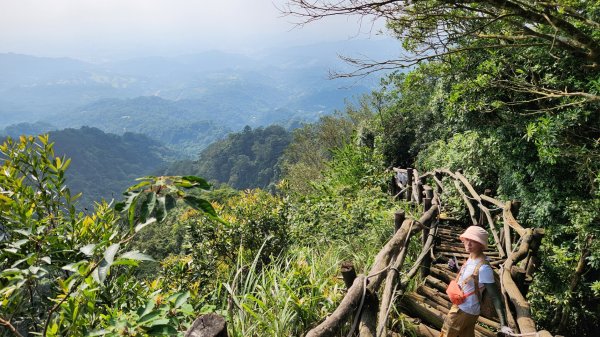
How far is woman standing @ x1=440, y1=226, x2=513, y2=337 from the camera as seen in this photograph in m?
2.89

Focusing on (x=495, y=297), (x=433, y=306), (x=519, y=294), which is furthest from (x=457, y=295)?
(x=433, y=306)

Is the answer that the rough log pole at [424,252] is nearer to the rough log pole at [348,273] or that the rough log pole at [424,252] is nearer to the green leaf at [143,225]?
the rough log pole at [348,273]

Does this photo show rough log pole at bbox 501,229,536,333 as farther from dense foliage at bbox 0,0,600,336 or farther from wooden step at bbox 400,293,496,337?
dense foliage at bbox 0,0,600,336

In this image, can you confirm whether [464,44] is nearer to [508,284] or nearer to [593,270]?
[593,270]

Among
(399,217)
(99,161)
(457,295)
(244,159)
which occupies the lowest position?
(99,161)

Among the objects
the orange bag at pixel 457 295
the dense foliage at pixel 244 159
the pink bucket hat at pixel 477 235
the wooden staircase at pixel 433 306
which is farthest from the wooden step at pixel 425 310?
the dense foliage at pixel 244 159

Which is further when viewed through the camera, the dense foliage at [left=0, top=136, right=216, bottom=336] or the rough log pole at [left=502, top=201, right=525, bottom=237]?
the rough log pole at [left=502, top=201, right=525, bottom=237]

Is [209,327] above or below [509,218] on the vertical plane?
above

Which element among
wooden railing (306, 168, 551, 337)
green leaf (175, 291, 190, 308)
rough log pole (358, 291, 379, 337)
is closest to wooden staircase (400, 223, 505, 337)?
wooden railing (306, 168, 551, 337)

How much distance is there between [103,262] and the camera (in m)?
1.36

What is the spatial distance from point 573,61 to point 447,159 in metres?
4.46

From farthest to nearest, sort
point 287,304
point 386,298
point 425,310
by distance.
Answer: point 425,310, point 287,304, point 386,298

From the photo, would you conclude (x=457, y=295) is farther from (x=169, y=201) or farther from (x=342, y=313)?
(x=169, y=201)

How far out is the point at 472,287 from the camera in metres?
2.93
